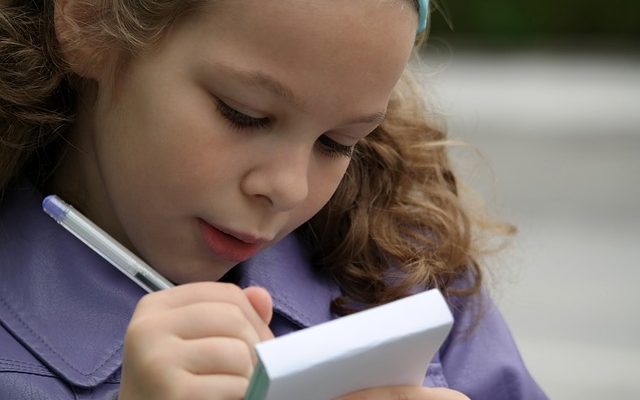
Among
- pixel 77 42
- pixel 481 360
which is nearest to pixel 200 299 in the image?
pixel 77 42

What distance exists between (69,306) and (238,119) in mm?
279

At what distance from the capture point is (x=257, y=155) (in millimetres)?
1256

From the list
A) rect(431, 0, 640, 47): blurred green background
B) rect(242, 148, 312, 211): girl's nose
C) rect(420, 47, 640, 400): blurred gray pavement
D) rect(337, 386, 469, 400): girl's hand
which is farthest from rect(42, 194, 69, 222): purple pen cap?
rect(431, 0, 640, 47): blurred green background

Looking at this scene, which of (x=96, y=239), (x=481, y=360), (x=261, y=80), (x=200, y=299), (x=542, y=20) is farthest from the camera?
(x=542, y=20)

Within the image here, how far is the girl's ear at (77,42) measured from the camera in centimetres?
136

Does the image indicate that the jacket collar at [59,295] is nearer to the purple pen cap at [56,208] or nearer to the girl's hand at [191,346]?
the purple pen cap at [56,208]

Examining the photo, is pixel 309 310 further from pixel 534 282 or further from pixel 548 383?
pixel 534 282

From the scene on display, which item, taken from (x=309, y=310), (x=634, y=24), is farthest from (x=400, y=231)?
(x=634, y=24)

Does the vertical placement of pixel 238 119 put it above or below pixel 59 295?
above

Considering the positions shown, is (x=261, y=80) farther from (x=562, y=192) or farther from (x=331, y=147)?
(x=562, y=192)

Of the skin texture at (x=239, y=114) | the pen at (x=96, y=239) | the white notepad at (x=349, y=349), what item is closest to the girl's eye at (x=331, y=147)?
the skin texture at (x=239, y=114)

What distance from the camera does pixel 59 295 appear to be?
1.36 meters

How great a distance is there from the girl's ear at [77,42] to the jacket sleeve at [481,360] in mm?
547

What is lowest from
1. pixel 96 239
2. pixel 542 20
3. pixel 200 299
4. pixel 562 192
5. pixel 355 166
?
pixel 542 20
